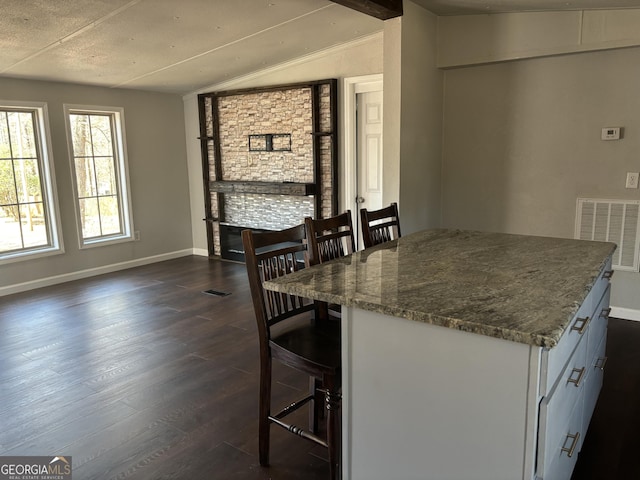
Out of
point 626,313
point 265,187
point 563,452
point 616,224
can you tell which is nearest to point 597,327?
point 563,452

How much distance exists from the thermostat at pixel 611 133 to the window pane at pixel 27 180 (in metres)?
5.53

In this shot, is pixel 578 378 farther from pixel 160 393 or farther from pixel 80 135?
pixel 80 135

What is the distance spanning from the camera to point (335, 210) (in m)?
5.32

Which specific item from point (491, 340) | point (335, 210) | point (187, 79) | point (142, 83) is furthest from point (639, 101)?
point (142, 83)

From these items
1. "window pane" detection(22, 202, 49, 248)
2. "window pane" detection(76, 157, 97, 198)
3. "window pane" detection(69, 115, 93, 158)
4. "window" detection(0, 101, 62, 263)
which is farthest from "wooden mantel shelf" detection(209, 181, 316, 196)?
"window pane" detection(22, 202, 49, 248)

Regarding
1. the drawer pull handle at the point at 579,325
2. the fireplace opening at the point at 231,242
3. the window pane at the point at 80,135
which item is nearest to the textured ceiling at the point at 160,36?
the window pane at the point at 80,135

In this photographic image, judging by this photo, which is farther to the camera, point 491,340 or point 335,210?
point 335,210

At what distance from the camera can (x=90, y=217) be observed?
5863 mm

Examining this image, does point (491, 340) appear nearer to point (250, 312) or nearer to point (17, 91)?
point (250, 312)

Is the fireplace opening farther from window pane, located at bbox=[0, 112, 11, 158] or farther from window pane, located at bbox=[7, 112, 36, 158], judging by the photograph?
window pane, located at bbox=[0, 112, 11, 158]

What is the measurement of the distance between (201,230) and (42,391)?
4090 mm

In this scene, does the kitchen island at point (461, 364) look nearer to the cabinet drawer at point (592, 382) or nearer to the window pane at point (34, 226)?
the cabinet drawer at point (592, 382)

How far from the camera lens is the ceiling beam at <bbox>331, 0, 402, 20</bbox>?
10.8 ft

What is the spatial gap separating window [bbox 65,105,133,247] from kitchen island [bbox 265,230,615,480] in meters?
4.72
